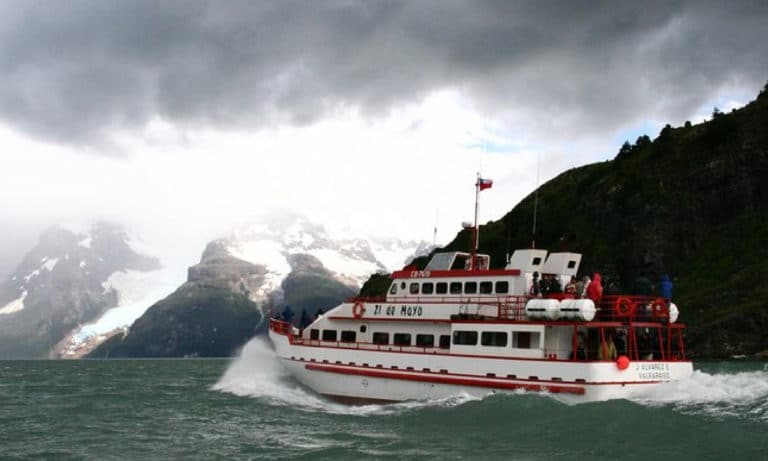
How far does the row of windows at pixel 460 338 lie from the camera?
29375mm

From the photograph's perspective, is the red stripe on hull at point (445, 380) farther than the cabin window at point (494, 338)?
No

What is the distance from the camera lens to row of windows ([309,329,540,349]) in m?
29.4

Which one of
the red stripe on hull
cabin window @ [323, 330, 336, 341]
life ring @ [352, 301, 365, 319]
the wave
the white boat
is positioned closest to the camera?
the wave

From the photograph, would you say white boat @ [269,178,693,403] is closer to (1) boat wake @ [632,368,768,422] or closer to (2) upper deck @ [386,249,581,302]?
(2) upper deck @ [386,249,581,302]

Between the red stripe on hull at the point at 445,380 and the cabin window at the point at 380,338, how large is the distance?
189cm

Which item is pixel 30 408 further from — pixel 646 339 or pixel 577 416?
pixel 646 339

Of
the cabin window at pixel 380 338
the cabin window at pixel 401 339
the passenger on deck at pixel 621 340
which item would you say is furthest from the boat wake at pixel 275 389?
the passenger on deck at pixel 621 340

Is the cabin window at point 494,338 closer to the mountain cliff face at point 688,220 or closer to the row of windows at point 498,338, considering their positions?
the row of windows at point 498,338

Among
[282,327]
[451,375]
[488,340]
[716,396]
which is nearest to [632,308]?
[716,396]

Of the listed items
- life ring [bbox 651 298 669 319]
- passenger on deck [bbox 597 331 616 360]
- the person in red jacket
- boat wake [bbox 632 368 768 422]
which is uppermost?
the person in red jacket

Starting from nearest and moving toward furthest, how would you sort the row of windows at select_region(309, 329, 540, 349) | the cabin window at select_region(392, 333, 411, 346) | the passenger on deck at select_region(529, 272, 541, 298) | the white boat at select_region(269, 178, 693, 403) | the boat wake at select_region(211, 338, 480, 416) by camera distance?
1. the white boat at select_region(269, 178, 693, 403)
2. the row of windows at select_region(309, 329, 540, 349)
3. the boat wake at select_region(211, 338, 480, 416)
4. the passenger on deck at select_region(529, 272, 541, 298)
5. the cabin window at select_region(392, 333, 411, 346)

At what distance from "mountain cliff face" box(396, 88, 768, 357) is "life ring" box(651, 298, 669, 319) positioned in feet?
179

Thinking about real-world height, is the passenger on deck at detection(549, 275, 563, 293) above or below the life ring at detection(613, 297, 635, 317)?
above

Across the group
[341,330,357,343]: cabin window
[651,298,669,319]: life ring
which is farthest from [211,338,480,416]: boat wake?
[651,298,669,319]: life ring
